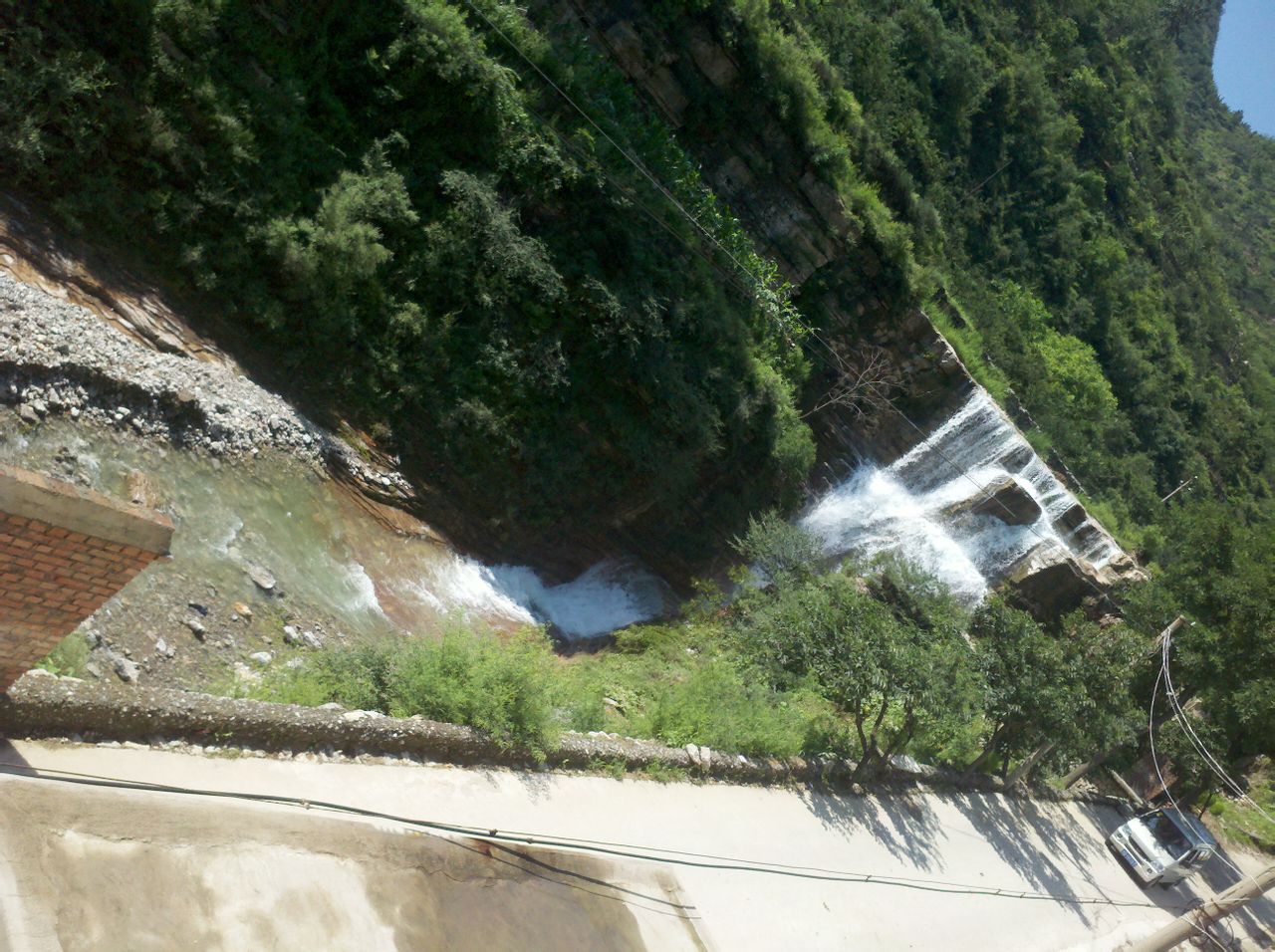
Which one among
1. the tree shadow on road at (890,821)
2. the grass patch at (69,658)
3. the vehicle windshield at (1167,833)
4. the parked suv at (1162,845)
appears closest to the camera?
the grass patch at (69,658)

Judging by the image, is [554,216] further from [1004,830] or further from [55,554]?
[1004,830]

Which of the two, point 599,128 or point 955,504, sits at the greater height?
point 599,128

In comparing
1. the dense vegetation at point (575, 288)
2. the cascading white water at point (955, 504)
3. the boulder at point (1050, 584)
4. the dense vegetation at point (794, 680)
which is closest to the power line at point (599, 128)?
the dense vegetation at point (575, 288)

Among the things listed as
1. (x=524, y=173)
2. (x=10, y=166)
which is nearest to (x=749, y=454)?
(x=524, y=173)

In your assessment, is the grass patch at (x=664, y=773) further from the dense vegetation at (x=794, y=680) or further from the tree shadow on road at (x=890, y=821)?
the tree shadow on road at (x=890, y=821)

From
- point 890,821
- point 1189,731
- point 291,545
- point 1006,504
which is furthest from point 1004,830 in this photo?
point 291,545

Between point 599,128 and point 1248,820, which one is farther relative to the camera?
point 1248,820
